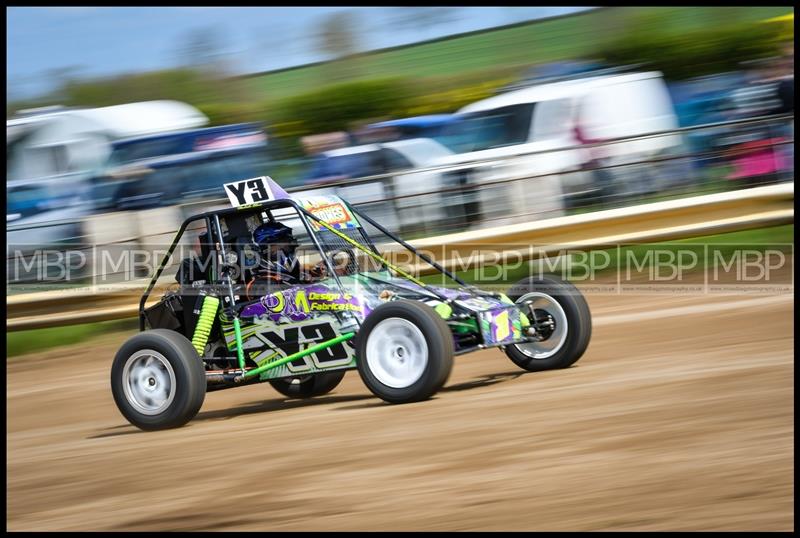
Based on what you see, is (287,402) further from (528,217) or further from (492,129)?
(492,129)

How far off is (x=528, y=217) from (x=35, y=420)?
495cm

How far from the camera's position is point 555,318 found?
7.36 metres

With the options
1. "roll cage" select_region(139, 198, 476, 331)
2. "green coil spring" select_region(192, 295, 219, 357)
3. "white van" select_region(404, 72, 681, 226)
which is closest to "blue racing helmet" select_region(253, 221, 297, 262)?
"roll cage" select_region(139, 198, 476, 331)

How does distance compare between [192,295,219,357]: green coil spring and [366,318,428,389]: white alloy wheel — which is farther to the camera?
[192,295,219,357]: green coil spring

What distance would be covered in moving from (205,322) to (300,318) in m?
0.72

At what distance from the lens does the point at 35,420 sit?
848 centimetres

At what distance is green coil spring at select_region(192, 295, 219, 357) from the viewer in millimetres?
7406

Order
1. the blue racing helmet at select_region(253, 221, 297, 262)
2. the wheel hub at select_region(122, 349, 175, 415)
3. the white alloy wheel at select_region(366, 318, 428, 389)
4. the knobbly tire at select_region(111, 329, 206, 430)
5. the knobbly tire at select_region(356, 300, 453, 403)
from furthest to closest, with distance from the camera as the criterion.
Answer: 1. the blue racing helmet at select_region(253, 221, 297, 262)
2. the wheel hub at select_region(122, 349, 175, 415)
3. the knobbly tire at select_region(111, 329, 206, 430)
4. the white alloy wheel at select_region(366, 318, 428, 389)
5. the knobbly tire at select_region(356, 300, 453, 403)

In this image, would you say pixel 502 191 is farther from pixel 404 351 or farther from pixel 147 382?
pixel 147 382

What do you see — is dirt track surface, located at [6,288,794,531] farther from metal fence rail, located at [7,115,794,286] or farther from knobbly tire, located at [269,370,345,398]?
metal fence rail, located at [7,115,794,286]

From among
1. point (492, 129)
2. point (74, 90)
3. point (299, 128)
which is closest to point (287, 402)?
point (492, 129)

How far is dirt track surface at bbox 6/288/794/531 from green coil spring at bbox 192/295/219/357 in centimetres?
54

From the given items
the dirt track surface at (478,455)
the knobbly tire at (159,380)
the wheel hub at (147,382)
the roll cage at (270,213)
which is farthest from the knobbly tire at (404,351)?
the wheel hub at (147,382)

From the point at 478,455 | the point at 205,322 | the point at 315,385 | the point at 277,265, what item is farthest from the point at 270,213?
the point at 478,455
